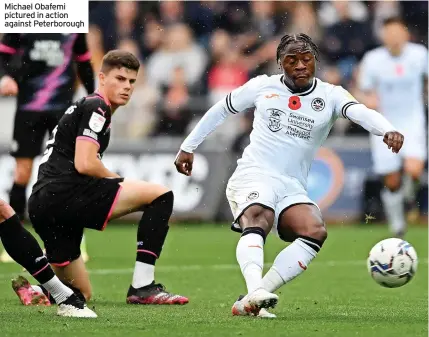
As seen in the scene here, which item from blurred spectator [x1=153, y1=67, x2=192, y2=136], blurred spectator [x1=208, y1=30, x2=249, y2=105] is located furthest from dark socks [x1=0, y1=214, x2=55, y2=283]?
blurred spectator [x1=208, y1=30, x2=249, y2=105]

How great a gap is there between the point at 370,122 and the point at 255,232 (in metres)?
0.94

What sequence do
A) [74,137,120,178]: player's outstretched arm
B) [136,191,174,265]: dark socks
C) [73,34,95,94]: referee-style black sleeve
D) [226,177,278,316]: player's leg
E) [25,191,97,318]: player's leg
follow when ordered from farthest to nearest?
[73,34,95,94]: referee-style black sleeve → [136,191,174,265]: dark socks → [25,191,97,318]: player's leg → [74,137,120,178]: player's outstretched arm → [226,177,278,316]: player's leg

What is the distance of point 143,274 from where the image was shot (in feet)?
24.0

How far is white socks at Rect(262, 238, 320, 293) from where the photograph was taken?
6.58m

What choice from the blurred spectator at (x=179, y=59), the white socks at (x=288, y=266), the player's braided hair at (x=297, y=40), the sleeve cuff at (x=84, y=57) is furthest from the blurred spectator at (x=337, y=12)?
the white socks at (x=288, y=266)

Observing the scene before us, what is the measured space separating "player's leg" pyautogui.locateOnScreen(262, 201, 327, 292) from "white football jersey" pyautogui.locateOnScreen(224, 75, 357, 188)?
26 centimetres

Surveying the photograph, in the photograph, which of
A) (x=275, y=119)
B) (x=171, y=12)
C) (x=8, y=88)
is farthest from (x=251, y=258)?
(x=171, y=12)

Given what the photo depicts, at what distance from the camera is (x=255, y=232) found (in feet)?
21.4

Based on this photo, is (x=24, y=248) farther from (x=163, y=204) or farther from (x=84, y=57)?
(x=84, y=57)

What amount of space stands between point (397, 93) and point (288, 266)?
771 centimetres

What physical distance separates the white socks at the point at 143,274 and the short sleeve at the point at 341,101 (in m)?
1.59

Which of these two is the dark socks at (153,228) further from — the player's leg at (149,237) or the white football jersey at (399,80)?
the white football jersey at (399,80)

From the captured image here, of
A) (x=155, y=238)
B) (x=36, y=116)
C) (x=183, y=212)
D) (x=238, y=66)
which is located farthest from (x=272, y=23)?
(x=155, y=238)

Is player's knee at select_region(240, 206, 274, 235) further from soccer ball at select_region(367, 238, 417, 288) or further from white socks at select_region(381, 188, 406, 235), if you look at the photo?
white socks at select_region(381, 188, 406, 235)
